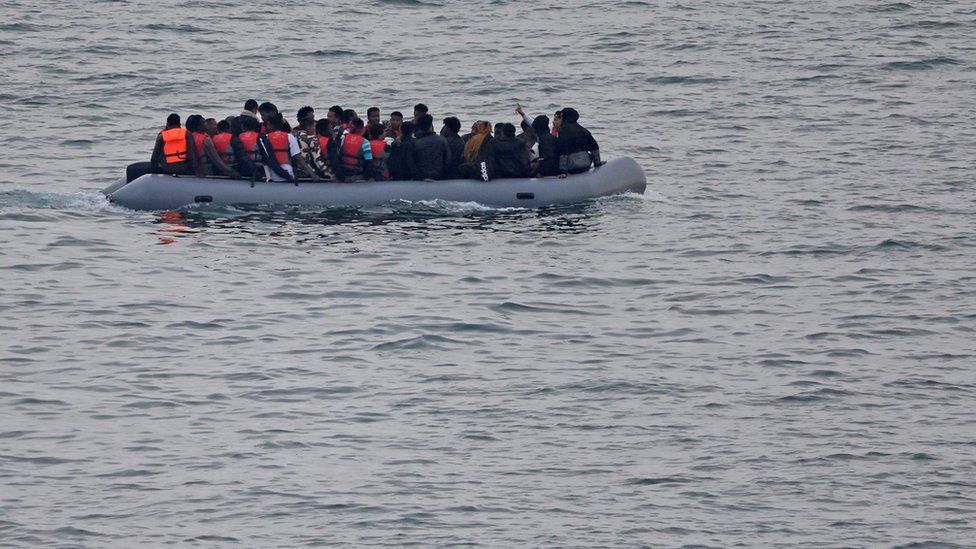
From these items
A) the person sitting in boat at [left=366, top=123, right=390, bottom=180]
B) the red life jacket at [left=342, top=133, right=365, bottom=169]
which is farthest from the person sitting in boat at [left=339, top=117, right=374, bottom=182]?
the person sitting in boat at [left=366, top=123, right=390, bottom=180]

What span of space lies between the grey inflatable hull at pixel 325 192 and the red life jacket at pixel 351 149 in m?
0.34

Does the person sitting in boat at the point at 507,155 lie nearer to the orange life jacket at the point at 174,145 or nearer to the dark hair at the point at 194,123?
the dark hair at the point at 194,123

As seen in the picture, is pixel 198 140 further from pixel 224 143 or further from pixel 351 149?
pixel 351 149

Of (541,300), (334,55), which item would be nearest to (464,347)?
(541,300)

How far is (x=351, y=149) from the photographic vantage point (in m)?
23.7

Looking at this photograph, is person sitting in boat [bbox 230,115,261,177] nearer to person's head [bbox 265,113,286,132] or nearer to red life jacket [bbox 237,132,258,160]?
red life jacket [bbox 237,132,258,160]

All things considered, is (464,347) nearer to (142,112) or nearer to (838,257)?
(838,257)

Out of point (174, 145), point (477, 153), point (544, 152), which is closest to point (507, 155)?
point (477, 153)

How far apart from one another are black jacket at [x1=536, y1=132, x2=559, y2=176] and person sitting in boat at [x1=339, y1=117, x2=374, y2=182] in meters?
2.46

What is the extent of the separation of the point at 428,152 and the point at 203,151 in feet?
10.5

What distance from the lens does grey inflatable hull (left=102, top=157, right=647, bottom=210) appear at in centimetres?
2358

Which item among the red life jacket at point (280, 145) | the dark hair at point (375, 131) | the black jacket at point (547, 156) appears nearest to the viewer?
the red life jacket at point (280, 145)

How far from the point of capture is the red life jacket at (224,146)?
935 inches

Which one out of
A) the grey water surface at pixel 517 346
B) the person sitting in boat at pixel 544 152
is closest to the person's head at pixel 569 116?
the person sitting in boat at pixel 544 152
